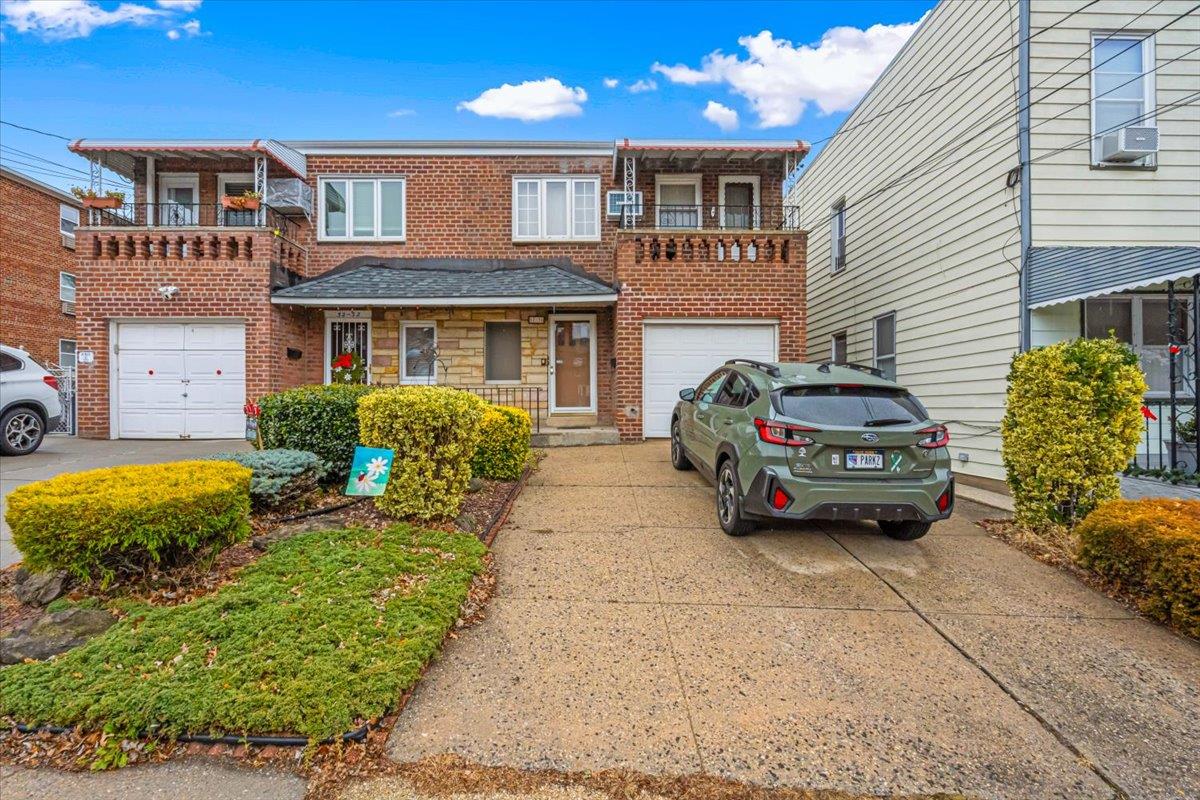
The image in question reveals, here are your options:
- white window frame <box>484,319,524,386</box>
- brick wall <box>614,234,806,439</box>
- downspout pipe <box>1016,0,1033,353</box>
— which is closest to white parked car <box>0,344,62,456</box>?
white window frame <box>484,319,524,386</box>

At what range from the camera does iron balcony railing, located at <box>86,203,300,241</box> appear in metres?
10.6

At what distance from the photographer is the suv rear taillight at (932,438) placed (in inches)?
177

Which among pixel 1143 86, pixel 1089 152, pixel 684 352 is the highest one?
pixel 1143 86

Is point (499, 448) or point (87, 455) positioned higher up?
point (499, 448)

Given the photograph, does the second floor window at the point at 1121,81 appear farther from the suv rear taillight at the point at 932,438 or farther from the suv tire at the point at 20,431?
the suv tire at the point at 20,431

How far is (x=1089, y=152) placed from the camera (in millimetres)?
6934

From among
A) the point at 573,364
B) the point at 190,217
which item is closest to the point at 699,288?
the point at 573,364

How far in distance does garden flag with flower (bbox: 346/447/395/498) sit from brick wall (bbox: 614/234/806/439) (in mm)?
6024

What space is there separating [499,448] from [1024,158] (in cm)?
755

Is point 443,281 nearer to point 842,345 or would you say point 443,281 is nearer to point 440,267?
point 440,267

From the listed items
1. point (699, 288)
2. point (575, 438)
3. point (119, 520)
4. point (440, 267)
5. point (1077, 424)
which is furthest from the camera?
point (440, 267)

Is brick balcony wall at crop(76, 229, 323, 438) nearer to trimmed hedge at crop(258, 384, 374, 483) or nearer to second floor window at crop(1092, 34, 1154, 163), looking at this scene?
trimmed hedge at crop(258, 384, 374, 483)

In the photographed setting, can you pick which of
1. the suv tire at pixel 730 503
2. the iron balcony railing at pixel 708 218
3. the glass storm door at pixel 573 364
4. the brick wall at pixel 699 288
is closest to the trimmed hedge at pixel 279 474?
the suv tire at pixel 730 503

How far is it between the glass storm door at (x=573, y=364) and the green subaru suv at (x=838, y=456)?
6858mm
